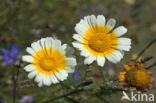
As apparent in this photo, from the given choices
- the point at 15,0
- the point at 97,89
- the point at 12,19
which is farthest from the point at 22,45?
the point at 97,89

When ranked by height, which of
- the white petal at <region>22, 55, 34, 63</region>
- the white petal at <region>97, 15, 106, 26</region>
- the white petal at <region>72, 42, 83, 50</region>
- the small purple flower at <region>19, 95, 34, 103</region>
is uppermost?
the white petal at <region>97, 15, 106, 26</region>

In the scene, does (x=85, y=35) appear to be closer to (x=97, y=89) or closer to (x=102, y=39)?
(x=102, y=39)

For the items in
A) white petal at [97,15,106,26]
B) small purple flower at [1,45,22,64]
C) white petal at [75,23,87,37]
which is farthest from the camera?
small purple flower at [1,45,22,64]

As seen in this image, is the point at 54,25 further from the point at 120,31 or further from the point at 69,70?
the point at 69,70

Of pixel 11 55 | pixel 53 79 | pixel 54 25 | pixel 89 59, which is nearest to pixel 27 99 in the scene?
pixel 11 55

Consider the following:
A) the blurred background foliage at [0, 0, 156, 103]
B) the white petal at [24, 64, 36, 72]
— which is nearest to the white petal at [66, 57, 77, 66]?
the white petal at [24, 64, 36, 72]

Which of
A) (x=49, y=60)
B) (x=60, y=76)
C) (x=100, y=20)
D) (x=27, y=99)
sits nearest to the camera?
(x=60, y=76)

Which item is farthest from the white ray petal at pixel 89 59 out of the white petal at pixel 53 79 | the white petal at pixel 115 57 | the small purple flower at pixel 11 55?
the small purple flower at pixel 11 55

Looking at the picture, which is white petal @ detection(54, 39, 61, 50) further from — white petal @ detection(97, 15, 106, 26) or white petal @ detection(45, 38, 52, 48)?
white petal @ detection(97, 15, 106, 26)
